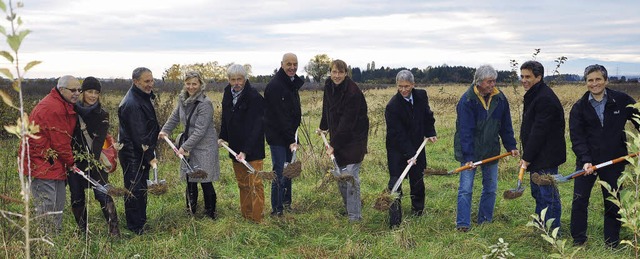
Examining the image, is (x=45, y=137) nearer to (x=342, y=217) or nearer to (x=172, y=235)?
(x=172, y=235)

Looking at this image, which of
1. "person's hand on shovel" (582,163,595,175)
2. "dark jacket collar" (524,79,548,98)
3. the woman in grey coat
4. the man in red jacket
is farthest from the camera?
the woman in grey coat

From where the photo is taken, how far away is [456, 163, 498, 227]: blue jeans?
5.26 m

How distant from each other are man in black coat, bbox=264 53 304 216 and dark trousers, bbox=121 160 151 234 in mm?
1257

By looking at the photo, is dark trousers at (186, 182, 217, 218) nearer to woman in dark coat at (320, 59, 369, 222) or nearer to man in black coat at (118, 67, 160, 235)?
man in black coat at (118, 67, 160, 235)

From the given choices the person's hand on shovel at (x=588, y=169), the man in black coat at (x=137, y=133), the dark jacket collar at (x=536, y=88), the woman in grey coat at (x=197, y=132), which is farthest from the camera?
the woman in grey coat at (x=197, y=132)

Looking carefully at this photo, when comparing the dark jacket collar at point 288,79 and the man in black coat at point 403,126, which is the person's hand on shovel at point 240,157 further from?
the man in black coat at point 403,126

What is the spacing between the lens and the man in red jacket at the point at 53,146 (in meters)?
4.42

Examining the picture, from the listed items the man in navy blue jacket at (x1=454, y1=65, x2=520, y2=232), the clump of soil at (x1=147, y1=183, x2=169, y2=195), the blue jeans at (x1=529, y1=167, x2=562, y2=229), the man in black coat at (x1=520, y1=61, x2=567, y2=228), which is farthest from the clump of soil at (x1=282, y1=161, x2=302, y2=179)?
the blue jeans at (x1=529, y1=167, x2=562, y2=229)

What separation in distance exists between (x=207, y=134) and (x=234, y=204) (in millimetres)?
1270

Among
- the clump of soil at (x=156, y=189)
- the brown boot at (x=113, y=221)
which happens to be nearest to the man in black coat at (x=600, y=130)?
the clump of soil at (x=156, y=189)

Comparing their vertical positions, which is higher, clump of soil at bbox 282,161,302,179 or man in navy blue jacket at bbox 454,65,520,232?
man in navy blue jacket at bbox 454,65,520,232

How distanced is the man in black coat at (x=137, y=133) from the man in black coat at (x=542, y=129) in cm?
330

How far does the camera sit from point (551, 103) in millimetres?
Answer: 4797

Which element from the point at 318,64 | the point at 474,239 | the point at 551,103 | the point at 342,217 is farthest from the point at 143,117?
the point at 318,64
